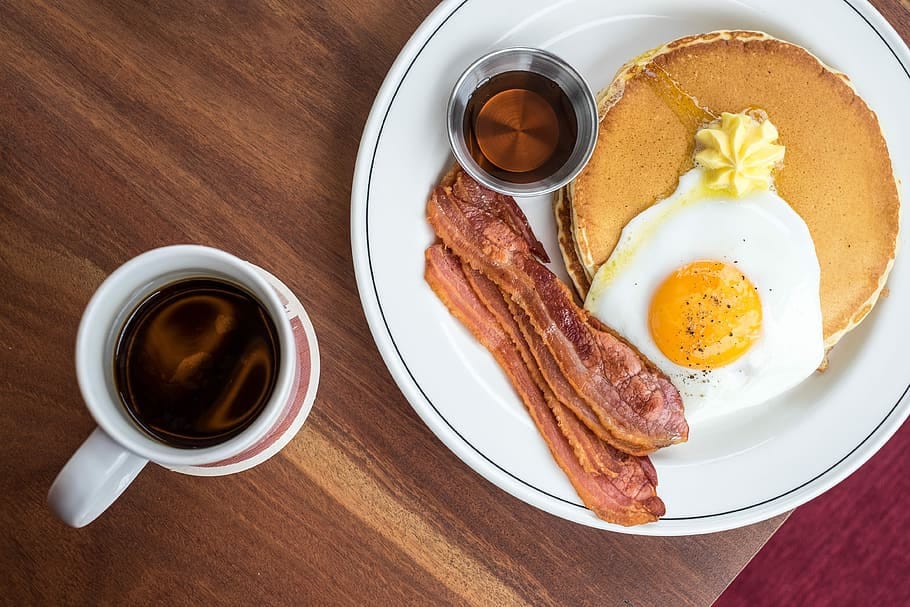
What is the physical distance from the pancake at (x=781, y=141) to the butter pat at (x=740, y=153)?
58 mm

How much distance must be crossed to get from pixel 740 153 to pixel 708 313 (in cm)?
38

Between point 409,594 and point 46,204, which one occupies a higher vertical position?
point 46,204

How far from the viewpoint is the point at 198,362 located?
1.37 metres

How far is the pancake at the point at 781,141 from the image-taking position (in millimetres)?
1700

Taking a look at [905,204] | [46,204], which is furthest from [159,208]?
[905,204]

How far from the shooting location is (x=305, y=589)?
1.77 metres

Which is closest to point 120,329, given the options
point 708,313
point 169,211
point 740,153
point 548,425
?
point 169,211

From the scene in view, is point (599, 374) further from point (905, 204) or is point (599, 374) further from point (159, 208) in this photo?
point (159, 208)

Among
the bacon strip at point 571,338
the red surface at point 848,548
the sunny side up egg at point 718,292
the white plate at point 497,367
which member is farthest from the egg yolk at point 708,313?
the red surface at point 848,548

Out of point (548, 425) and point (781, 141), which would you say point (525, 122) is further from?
point (548, 425)

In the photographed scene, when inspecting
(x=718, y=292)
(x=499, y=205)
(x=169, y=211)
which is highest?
(x=718, y=292)

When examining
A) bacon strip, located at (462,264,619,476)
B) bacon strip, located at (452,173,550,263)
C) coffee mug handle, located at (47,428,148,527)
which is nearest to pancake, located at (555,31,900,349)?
bacon strip, located at (452,173,550,263)

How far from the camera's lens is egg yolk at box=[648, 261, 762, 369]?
1.66m

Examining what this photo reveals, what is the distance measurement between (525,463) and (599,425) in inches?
8.4
